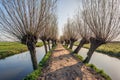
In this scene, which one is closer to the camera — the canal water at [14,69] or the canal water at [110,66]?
the canal water at [14,69]

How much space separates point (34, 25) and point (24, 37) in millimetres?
1231

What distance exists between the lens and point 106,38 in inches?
654

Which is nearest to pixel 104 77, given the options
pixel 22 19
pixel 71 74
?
pixel 71 74

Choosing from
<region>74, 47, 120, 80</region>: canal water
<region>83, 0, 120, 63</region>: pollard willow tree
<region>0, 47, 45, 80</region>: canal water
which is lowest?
<region>74, 47, 120, 80</region>: canal water

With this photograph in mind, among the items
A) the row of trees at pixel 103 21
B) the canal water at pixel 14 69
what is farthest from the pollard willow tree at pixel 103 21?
the canal water at pixel 14 69

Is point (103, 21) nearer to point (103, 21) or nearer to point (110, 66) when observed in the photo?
point (103, 21)

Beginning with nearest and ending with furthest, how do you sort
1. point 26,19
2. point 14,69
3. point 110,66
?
point 26,19 < point 14,69 < point 110,66

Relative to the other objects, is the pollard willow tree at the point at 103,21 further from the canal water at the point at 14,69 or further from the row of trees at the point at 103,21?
the canal water at the point at 14,69

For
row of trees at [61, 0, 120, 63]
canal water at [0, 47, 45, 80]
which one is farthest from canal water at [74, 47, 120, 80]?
canal water at [0, 47, 45, 80]

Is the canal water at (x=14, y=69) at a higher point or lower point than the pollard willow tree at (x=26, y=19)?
lower

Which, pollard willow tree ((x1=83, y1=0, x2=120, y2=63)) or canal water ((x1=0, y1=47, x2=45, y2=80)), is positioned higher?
pollard willow tree ((x1=83, y1=0, x2=120, y2=63))

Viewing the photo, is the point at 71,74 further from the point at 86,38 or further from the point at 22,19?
the point at 86,38

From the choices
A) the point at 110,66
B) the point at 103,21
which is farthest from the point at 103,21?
the point at 110,66

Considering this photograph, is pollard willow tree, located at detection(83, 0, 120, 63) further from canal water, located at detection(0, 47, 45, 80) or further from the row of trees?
canal water, located at detection(0, 47, 45, 80)
